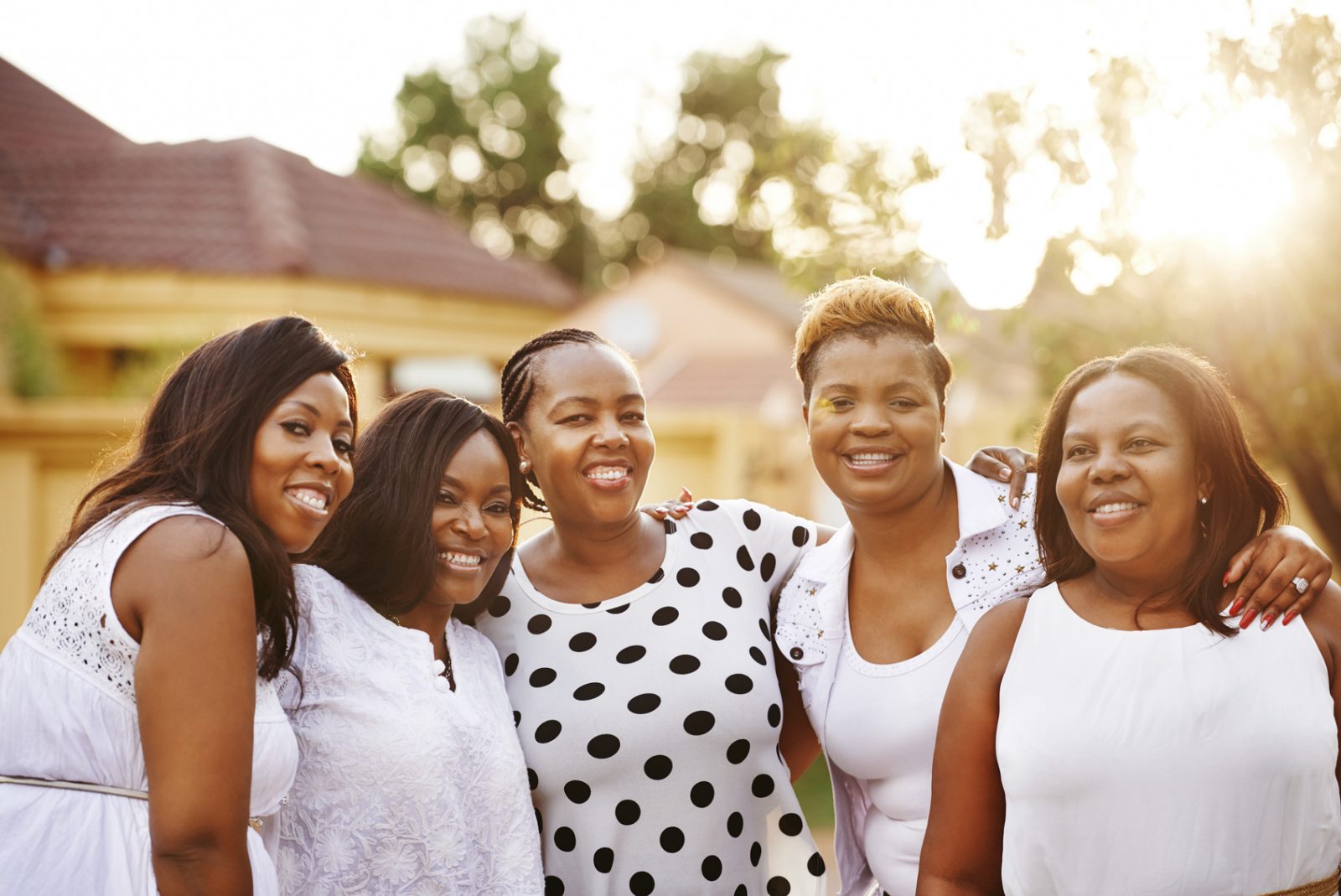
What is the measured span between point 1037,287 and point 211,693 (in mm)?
5259

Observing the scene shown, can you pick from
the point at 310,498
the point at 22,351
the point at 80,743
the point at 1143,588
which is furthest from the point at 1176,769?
the point at 22,351

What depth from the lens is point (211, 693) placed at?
2223mm

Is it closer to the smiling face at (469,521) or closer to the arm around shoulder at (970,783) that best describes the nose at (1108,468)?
the arm around shoulder at (970,783)

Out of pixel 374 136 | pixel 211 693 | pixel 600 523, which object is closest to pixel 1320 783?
pixel 600 523

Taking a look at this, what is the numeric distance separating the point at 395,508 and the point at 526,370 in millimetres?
635

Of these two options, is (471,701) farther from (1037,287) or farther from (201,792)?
(1037,287)

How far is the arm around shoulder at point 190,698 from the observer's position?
2.20m

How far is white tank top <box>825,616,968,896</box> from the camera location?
3.02 m

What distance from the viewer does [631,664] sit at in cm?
322

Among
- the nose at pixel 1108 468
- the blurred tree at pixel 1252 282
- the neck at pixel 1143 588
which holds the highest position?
the blurred tree at pixel 1252 282

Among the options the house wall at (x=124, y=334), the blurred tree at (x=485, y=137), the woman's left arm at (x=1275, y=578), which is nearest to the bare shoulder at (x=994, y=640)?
the woman's left arm at (x=1275, y=578)

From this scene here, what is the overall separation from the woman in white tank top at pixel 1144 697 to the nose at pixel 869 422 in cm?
50

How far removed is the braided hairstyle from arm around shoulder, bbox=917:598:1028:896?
1.30 meters

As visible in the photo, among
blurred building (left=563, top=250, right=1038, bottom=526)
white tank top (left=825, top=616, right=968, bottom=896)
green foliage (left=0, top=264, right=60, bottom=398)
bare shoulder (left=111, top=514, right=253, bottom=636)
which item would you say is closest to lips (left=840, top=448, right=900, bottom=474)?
white tank top (left=825, top=616, right=968, bottom=896)
